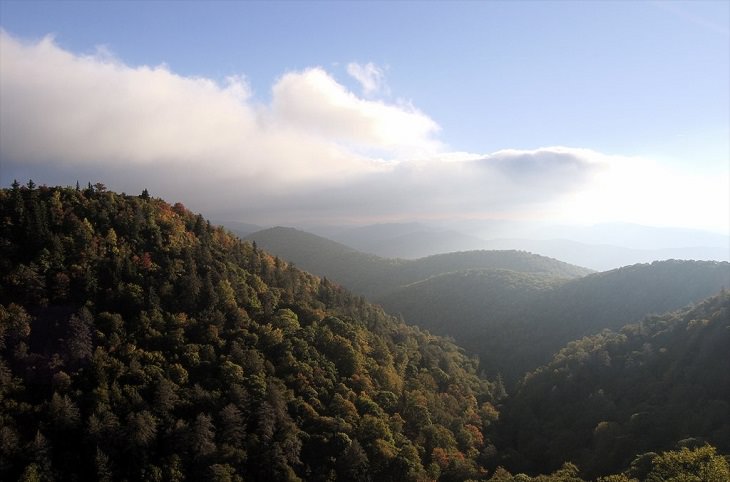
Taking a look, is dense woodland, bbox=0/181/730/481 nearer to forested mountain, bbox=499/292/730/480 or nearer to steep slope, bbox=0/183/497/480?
steep slope, bbox=0/183/497/480

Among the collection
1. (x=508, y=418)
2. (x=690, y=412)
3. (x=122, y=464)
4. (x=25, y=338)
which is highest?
(x=25, y=338)

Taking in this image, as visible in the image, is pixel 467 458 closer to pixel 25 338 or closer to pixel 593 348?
pixel 593 348

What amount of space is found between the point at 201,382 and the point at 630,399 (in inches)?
4156

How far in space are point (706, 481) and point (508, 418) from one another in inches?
2826

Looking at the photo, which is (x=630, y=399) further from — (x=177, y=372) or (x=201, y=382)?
(x=177, y=372)

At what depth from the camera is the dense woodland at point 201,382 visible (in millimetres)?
68875

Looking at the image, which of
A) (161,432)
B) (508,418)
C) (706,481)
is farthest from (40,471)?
(508,418)

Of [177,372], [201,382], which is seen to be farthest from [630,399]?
[177,372]

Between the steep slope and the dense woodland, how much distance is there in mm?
314

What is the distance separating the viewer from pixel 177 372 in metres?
83.1

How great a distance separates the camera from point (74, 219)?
99812 millimetres

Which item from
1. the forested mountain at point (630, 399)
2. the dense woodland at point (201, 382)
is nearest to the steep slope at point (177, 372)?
the dense woodland at point (201, 382)

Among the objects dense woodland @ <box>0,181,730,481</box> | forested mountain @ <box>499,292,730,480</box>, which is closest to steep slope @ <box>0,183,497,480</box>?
dense woodland @ <box>0,181,730,481</box>

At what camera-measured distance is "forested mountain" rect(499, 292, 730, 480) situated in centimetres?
9069
